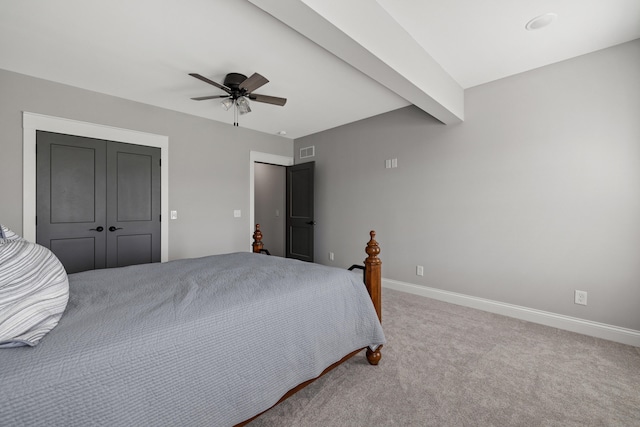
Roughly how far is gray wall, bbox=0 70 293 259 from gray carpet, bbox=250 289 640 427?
304 cm

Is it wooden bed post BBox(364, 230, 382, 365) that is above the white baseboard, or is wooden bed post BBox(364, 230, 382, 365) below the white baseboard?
above

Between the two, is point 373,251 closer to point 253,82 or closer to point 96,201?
point 253,82

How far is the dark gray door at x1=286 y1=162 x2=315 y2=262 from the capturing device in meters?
4.99

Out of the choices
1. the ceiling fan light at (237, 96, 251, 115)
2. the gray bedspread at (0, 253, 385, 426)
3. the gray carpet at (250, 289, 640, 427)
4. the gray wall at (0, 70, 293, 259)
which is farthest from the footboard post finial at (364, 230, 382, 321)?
the gray wall at (0, 70, 293, 259)

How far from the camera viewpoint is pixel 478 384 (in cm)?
184

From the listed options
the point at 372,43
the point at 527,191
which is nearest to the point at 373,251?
the point at 372,43

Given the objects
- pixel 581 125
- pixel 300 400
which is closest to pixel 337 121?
pixel 581 125

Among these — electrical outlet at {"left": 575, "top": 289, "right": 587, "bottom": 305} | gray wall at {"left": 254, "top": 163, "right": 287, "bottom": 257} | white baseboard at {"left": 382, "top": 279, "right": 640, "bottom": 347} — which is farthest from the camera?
gray wall at {"left": 254, "top": 163, "right": 287, "bottom": 257}

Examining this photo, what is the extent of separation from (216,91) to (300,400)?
3341 mm

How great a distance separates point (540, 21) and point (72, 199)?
4879 mm

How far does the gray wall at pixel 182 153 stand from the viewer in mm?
2891

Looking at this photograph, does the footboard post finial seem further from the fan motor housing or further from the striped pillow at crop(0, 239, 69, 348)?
the fan motor housing

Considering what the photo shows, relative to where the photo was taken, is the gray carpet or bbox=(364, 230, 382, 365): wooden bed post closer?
the gray carpet

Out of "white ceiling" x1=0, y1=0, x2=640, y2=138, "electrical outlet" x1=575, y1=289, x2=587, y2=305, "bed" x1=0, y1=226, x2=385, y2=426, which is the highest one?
"white ceiling" x1=0, y1=0, x2=640, y2=138
